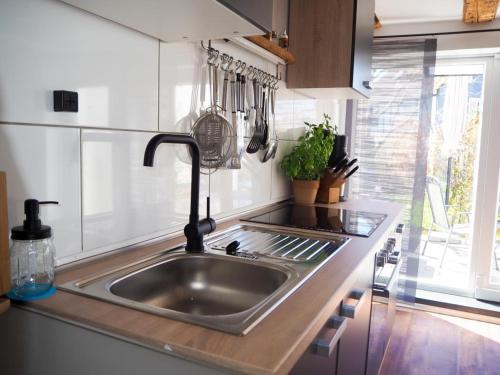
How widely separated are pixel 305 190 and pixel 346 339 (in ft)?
4.12

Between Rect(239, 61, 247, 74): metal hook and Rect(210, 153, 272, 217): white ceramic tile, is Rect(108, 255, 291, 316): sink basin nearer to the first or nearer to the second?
Rect(210, 153, 272, 217): white ceramic tile

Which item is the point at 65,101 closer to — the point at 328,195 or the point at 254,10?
the point at 254,10

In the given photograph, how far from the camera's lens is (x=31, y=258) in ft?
2.85

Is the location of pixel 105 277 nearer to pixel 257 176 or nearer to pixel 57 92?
pixel 57 92

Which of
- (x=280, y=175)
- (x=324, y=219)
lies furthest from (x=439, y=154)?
(x=324, y=219)

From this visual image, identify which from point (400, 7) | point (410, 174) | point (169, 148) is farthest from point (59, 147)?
point (410, 174)

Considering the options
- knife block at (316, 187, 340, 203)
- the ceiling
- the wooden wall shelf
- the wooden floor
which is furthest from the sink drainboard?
the ceiling

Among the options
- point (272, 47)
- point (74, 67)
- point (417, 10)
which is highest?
point (417, 10)

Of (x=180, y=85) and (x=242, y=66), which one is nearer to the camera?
(x=180, y=85)

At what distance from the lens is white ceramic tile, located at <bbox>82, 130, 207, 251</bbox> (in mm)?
1074

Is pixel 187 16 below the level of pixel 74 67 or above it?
above

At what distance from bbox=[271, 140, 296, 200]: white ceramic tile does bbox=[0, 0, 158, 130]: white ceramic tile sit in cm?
106

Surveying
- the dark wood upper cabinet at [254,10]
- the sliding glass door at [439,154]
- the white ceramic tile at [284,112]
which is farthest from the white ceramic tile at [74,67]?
the sliding glass door at [439,154]

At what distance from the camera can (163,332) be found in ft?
2.31
